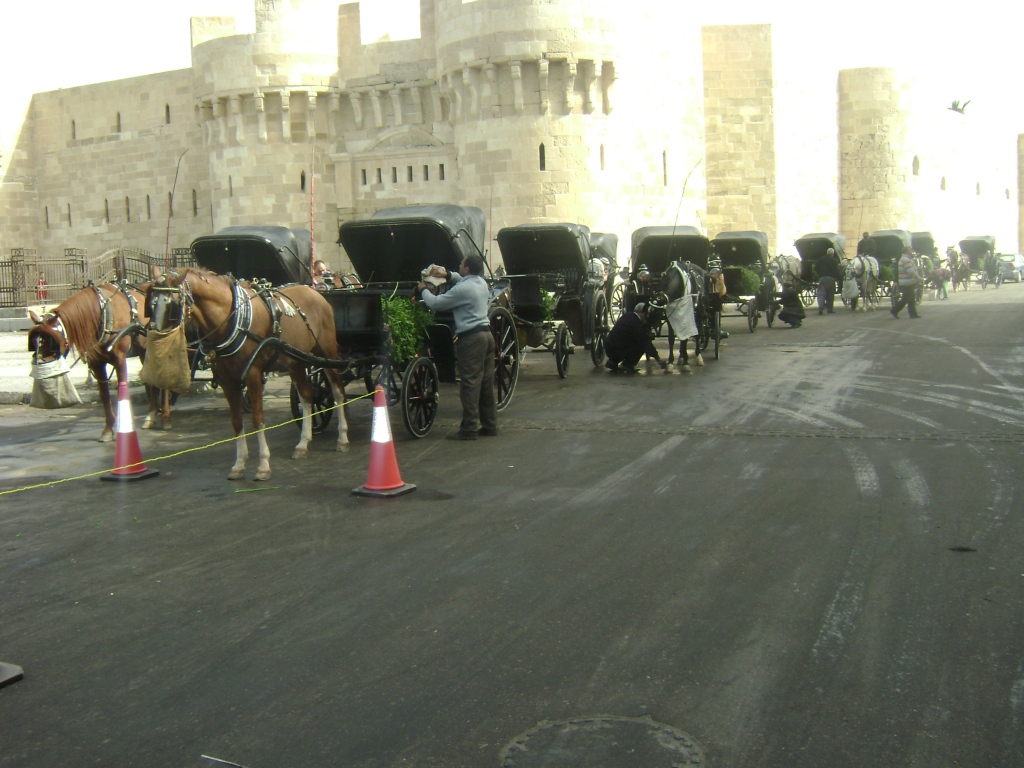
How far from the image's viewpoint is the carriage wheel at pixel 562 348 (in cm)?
1311

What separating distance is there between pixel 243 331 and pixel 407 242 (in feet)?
11.6

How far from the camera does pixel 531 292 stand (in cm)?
1227

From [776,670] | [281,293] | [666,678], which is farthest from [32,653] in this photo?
[281,293]

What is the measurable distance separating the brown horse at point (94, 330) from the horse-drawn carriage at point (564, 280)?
4.67m

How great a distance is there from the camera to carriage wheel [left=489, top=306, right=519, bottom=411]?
10531 millimetres

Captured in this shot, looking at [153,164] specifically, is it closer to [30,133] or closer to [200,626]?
[30,133]

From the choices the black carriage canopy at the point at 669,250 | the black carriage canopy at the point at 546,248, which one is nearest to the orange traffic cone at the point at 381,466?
the black carriage canopy at the point at 546,248

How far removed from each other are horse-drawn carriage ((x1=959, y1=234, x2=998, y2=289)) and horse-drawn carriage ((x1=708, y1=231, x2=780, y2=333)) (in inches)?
765

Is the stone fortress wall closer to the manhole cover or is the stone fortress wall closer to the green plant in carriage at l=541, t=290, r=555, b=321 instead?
the green plant in carriage at l=541, t=290, r=555, b=321

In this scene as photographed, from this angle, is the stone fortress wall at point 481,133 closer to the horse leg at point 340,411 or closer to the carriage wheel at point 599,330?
the carriage wheel at point 599,330

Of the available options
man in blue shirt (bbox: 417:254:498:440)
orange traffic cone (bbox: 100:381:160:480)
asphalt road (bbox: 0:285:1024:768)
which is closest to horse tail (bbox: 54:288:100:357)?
asphalt road (bbox: 0:285:1024:768)

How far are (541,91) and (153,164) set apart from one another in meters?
15.0

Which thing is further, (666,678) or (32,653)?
(32,653)

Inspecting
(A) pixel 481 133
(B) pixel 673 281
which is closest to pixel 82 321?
(B) pixel 673 281
